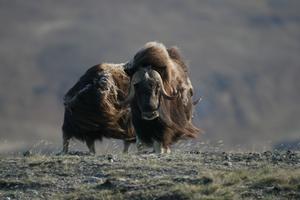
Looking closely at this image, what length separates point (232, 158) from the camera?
11742mm

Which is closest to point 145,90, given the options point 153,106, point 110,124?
point 153,106

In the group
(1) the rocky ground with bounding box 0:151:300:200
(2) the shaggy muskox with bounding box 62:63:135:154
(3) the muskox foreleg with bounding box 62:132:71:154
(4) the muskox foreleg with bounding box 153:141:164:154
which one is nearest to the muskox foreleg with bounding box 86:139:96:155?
(2) the shaggy muskox with bounding box 62:63:135:154

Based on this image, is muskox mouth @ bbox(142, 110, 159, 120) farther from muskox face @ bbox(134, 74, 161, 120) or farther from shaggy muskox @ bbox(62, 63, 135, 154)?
shaggy muskox @ bbox(62, 63, 135, 154)

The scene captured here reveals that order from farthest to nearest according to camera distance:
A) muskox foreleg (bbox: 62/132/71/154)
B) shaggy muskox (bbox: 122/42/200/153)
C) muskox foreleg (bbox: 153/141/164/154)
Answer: muskox foreleg (bbox: 62/132/71/154)
shaggy muskox (bbox: 122/42/200/153)
muskox foreleg (bbox: 153/141/164/154)

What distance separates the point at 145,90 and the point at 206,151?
65.0 inches

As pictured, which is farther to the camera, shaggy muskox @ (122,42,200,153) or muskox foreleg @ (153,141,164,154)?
shaggy muskox @ (122,42,200,153)

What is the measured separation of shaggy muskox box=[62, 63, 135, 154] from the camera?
15.5 meters

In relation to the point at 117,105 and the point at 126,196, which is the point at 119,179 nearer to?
the point at 126,196

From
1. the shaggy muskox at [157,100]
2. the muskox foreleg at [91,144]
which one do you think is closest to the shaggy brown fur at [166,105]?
the shaggy muskox at [157,100]

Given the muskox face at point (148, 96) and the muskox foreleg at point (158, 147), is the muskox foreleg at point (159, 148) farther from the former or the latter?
the muskox face at point (148, 96)

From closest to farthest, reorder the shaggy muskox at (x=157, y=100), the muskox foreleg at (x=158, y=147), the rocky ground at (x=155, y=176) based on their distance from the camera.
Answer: the rocky ground at (x=155, y=176) < the muskox foreleg at (x=158, y=147) < the shaggy muskox at (x=157, y=100)

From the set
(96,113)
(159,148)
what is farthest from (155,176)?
(96,113)

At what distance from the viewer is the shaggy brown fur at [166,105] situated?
→ 47.1 feet

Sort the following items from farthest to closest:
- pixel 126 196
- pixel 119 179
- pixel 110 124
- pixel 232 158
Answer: pixel 110 124, pixel 232 158, pixel 119 179, pixel 126 196
